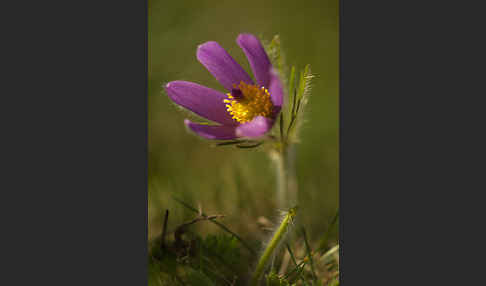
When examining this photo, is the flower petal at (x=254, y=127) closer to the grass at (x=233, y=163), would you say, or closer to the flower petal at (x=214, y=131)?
the flower petal at (x=214, y=131)

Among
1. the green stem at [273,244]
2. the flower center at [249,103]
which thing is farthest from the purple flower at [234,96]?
the green stem at [273,244]

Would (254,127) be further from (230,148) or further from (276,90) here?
(230,148)

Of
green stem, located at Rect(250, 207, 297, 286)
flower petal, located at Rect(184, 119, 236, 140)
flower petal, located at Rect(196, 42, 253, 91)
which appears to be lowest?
green stem, located at Rect(250, 207, 297, 286)

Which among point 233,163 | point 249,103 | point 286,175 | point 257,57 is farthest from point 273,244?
point 233,163

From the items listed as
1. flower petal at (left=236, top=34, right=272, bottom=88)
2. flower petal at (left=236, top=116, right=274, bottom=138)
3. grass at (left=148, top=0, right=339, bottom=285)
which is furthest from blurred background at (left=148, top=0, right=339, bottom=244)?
flower petal at (left=236, top=116, right=274, bottom=138)

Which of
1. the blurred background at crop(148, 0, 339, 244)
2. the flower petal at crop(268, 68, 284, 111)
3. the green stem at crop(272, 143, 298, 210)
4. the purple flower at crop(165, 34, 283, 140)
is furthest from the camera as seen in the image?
the blurred background at crop(148, 0, 339, 244)

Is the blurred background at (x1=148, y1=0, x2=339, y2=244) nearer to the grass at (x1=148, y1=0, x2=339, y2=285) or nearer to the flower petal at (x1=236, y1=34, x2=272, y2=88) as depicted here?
the grass at (x1=148, y1=0, x2=339, y2=285)
